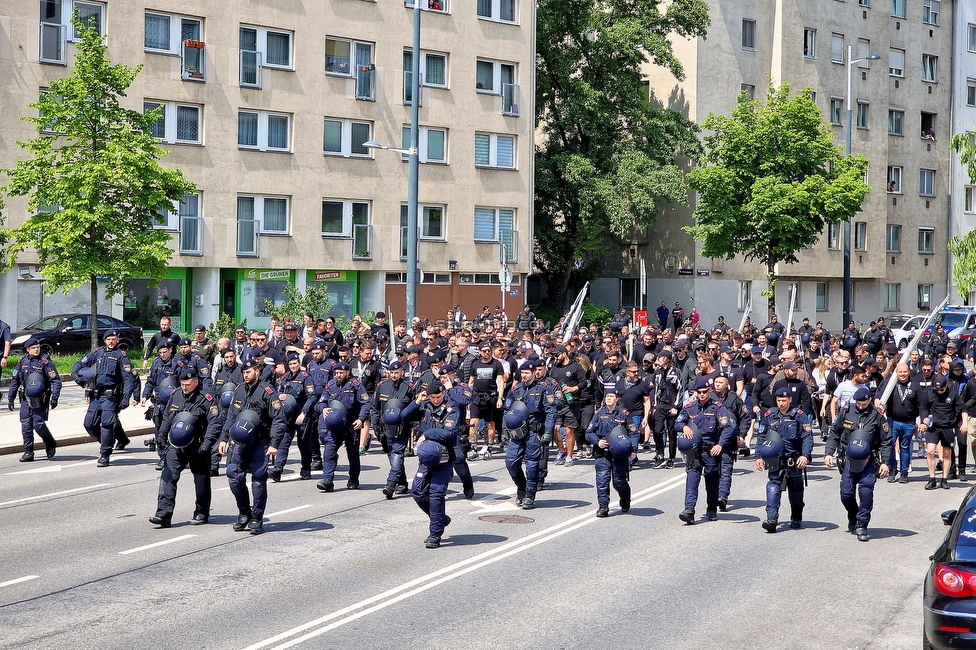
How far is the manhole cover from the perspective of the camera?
43.5 feet

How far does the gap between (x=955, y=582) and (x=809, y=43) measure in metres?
49.5

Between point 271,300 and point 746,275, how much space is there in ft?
75.0

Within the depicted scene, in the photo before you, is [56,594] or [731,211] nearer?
[56,594]

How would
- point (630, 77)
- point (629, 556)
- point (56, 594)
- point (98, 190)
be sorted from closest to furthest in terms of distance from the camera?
point (56, 594) → point (629, 556) → point (98, 190) → point (630, 77)

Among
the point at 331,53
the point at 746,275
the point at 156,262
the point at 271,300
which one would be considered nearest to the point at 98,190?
the point at 156,262

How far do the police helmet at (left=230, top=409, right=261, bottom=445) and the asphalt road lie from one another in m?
1.08

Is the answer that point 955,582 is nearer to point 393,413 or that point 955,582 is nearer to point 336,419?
point 393,413

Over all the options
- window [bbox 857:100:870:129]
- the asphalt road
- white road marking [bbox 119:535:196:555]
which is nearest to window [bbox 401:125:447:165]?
window [bbox 857:100:870:129]

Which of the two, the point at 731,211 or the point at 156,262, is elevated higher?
the point at 731,211

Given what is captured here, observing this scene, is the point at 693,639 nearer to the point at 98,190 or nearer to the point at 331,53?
the point at 98,190

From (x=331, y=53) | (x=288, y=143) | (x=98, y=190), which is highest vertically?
(x=331, y=53)

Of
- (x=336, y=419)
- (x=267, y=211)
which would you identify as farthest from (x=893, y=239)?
(x=336, y=419)

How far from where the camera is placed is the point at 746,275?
50781mm

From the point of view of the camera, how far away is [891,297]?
59000 millimetres
